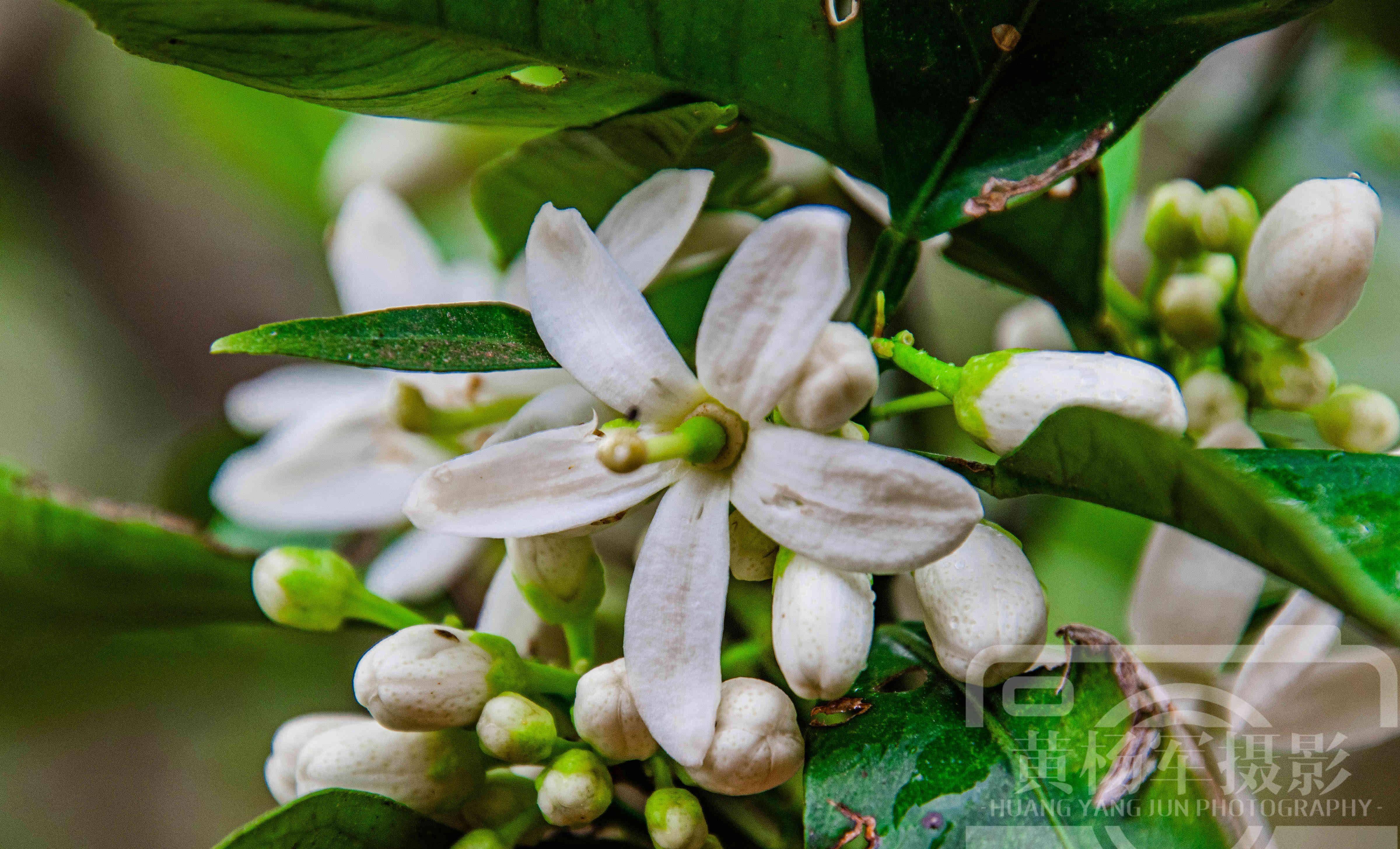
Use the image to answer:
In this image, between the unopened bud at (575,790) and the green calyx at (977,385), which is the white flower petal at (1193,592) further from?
the unopened bud at (575,790)

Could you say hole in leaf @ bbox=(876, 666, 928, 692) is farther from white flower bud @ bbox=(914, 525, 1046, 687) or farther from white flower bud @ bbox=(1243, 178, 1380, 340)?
white flower bud @ bbox=(1243, 178, 1380, 340)

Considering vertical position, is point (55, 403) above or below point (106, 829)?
above

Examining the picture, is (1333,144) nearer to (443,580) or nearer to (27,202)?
(443,580)

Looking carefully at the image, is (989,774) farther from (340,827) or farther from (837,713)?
(340,827)

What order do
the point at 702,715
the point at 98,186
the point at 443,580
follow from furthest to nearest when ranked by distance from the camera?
the point at 98,186 < the point at 443,580 < the point at 702,715

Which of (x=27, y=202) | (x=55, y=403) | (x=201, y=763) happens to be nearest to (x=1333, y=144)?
(x=201, y=763)

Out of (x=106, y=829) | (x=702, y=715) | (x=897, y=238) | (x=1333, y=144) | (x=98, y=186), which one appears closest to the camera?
(x=702, y=715)
